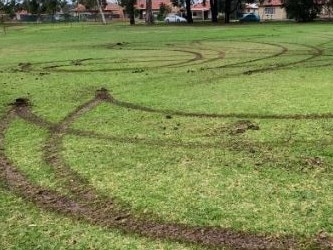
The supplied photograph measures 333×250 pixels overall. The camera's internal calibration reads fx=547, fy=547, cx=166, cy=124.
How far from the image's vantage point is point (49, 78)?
13539 millimetres

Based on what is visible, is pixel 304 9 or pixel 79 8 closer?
pixel 304 9

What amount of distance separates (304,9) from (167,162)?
4899 centimetres

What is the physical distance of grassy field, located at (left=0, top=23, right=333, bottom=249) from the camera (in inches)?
184

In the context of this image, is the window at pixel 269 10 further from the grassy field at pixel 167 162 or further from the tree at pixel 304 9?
the grassy field at pixel 167 162

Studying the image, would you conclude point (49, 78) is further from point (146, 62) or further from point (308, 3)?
point (308, 3)

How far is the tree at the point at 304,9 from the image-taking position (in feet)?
170

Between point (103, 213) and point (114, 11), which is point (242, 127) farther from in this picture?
point (114, 11)

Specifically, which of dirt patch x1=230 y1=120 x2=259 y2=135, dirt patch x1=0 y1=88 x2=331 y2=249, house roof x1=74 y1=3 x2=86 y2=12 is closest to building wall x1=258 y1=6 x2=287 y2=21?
house roof x1=74 y1=3 x2=86 y2=12

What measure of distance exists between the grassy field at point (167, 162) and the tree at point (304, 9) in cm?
4167

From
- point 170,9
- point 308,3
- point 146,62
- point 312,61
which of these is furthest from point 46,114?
point 170,9

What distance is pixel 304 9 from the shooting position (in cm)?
5222

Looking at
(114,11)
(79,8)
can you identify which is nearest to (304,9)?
(114,11)

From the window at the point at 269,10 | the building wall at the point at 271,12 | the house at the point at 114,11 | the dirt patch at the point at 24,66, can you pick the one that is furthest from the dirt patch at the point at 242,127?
the house at the point at 114,11

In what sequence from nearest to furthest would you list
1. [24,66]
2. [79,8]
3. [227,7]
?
[24,66], [227,7], [79,8]
